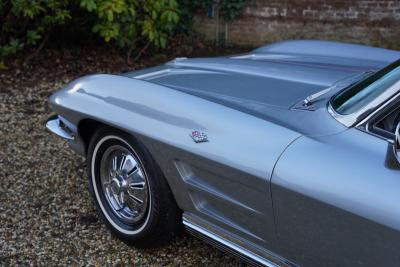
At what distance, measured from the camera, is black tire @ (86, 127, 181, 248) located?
270 cm

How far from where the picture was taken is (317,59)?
3.35 metres

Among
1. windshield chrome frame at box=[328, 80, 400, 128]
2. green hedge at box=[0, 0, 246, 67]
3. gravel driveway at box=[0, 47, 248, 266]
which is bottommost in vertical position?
gravel driveway at box=[0, 47, 248, 266]

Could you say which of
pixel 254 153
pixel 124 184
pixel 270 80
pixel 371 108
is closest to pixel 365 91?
pixel 371 108

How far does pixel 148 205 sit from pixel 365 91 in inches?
49.1

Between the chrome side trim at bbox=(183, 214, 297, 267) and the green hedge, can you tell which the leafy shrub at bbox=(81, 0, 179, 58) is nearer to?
the green hedge

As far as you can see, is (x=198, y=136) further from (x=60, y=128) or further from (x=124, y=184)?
(x=60, y=128)

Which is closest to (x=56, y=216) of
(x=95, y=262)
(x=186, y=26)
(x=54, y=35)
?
(x=95, y=262)

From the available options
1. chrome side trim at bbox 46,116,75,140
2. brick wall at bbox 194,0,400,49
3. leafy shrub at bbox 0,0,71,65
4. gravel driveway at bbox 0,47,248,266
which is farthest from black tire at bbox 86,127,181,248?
brick wall at bbox 194,0,400,49

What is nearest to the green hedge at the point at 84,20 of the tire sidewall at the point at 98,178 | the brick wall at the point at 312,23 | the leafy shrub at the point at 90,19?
the leafy shrub at the point at 90,19

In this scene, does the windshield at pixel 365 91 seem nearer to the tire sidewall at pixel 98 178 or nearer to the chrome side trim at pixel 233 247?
the chrome side trim at pixel 233 247

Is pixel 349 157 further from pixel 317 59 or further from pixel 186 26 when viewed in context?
pixel 186 26

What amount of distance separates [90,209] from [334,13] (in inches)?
193

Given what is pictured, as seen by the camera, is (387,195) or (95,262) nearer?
(387,195)

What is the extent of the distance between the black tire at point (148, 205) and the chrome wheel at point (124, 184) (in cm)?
3
